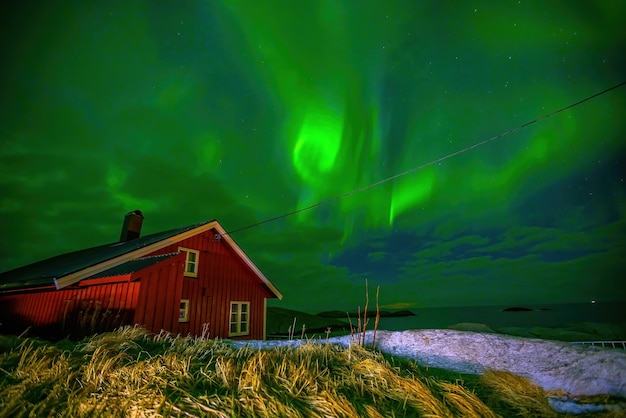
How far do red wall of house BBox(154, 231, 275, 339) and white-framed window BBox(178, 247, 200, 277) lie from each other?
0.15 m

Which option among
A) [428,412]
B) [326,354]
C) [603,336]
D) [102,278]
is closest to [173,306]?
[102,278]

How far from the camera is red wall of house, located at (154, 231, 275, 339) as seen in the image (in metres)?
13.2

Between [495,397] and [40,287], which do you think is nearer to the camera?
[495,397]

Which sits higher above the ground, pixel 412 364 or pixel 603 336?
pixel 412 364

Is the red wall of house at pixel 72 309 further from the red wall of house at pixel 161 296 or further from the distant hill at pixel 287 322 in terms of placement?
the distant hill at pixel 287 322

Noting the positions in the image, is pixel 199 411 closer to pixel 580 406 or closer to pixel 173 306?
pixel 580 406

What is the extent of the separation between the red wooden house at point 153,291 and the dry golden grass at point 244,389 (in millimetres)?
3906

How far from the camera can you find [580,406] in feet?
10.5

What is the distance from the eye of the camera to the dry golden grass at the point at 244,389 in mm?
2910

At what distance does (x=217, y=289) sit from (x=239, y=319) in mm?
1969

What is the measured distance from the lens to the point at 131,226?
18.0 metres

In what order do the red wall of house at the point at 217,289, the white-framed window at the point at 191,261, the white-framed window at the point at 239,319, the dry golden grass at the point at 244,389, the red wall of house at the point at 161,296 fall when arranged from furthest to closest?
the white-framed window at the point at 239,319 < the white-framed window at the point at 191,261 < the red wall of house at the point at 217,289 < the red wall of house at the point at 161,296 < the dry golden grass at the point at 244,389

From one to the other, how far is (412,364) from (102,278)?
31.0 feet

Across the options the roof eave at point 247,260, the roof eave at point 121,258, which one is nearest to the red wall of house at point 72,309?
the roof eave at point 121,258
